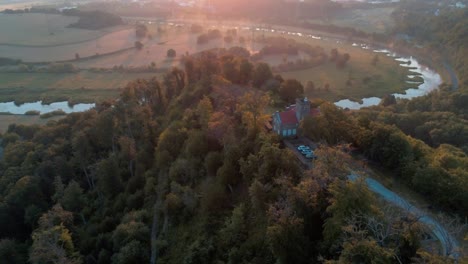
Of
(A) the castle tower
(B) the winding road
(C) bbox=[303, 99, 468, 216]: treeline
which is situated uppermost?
(A) the castle tower

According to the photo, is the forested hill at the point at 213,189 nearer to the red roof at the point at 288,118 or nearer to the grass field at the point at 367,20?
the red roof at the point at 288,118

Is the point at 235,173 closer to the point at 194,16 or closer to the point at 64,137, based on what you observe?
the point at 64,137

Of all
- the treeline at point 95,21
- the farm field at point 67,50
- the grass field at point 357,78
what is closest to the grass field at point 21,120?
the farm field at point 67,50

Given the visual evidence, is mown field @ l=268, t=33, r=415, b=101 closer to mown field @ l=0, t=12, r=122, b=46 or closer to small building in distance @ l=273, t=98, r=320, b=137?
small building in distance @ l=273, t=98, r=320, b=137

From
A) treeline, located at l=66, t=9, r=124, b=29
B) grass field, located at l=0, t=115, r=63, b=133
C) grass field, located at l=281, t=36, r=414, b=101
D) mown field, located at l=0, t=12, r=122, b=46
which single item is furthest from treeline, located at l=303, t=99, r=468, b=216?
treeline, located at l=66, t=9, r=124, b=29

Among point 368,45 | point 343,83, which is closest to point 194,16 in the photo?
point 368,45
